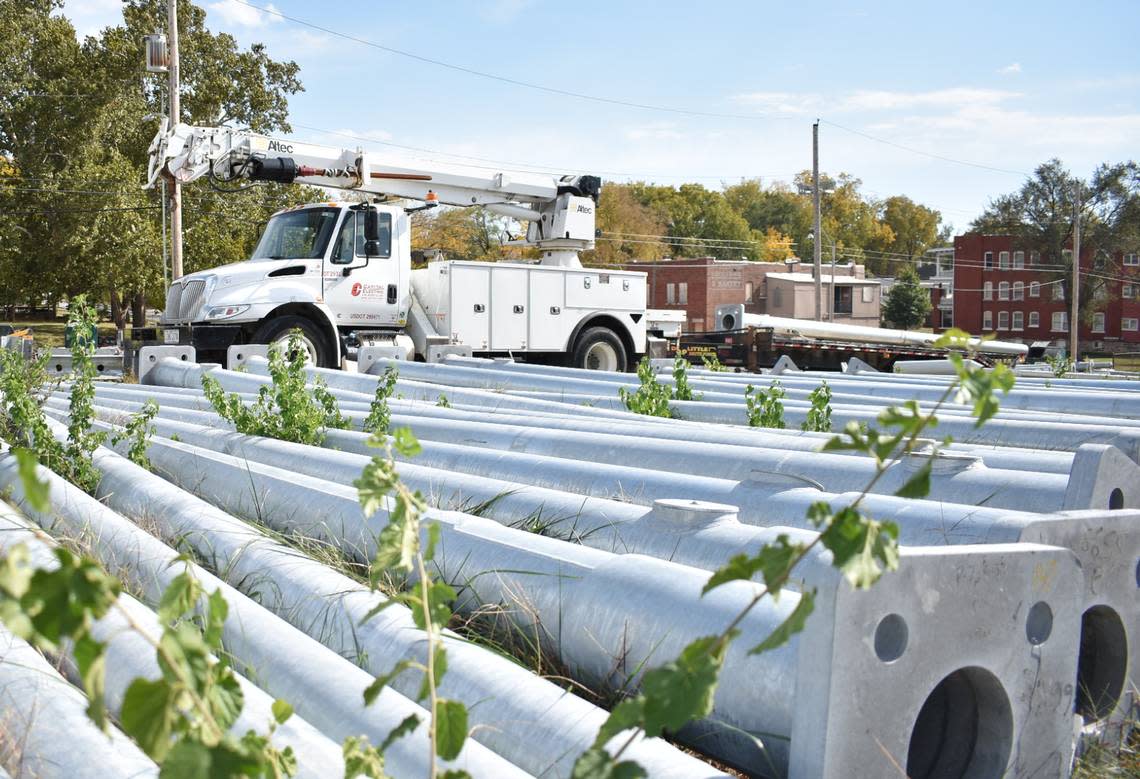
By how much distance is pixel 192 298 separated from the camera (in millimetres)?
14922

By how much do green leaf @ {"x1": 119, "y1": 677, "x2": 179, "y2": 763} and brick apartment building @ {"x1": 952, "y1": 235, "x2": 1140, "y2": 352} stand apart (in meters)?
82.3

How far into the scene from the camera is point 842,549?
4.69 ft

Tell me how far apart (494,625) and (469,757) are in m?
1.13

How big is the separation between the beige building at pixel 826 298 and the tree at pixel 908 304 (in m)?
4.17

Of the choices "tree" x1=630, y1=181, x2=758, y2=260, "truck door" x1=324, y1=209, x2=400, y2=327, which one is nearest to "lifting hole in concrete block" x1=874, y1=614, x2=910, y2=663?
"truck door" x1=324, y1=209, x2=400, y2=327

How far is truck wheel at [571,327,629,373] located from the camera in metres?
18.2

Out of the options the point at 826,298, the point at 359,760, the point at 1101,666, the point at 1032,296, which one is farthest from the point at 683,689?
the point at 1032,296

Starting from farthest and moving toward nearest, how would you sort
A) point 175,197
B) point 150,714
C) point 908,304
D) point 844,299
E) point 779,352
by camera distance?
point 908,304 < point 844,299 < point 175,197 < point 779,352 < point 150,714

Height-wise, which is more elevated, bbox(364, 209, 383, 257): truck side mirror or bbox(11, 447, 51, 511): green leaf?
bbox(364, 209, 383, 257): truck side mirror

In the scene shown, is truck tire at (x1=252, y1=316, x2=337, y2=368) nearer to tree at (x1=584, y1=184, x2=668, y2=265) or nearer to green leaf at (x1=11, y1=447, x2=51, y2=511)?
green leaf at (x1=11, y1=447, x2=51, y2=511)

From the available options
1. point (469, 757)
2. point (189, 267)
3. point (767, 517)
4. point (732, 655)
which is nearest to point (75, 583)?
point (469, 757)

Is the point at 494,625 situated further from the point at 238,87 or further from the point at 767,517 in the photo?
the point at 238,87

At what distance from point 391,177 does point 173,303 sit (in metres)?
3.94

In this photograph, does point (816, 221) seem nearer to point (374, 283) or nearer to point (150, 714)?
point (374, 283)
